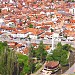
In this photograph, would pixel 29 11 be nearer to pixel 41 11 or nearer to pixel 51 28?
pixel 41 11

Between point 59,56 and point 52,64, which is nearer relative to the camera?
point 52,64

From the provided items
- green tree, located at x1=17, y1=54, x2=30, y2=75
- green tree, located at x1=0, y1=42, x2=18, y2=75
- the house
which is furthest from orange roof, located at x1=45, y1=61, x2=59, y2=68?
green tree, located at x1=0, y1=42, x2=18, y2=75

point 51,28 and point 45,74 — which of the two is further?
point 51,28

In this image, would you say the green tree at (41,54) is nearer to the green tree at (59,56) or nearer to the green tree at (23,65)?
the green tree at (59,56)

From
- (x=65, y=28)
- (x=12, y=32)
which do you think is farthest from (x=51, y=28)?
(x=12, y=32)

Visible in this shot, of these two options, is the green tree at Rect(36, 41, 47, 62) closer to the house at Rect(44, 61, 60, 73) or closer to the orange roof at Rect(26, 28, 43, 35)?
the house at Rect(44, 61, 60, 73)

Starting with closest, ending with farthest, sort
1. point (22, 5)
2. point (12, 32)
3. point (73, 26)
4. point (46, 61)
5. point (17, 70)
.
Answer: point (17, 70), point (46, 61), point (12, 32), point (73, 26), point (22, 5)

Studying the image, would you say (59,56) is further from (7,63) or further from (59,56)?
(7,63)

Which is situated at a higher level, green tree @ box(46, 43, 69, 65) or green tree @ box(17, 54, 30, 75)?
green tree @ box(46, 43, 69, 65)

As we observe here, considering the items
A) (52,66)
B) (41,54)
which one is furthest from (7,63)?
(41,54)

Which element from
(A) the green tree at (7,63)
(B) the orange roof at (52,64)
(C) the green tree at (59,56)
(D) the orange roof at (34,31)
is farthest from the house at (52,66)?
(D) the orange roof at (34,31)

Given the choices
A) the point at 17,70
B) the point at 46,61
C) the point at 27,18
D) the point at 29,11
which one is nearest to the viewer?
the point at 17,70
